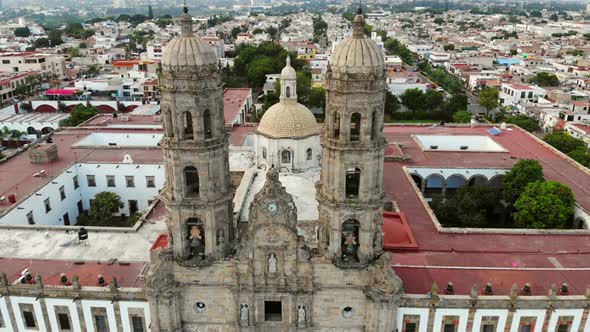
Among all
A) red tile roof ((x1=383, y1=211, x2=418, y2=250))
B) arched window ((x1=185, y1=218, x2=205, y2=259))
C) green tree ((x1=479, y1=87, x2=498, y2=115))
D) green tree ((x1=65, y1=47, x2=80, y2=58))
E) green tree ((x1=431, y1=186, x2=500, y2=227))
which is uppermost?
arched window ((x1=185, y1=218, x2=205, y2=259))

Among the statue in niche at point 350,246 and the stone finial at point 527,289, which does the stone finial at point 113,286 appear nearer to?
the statue in niche at point 350,246

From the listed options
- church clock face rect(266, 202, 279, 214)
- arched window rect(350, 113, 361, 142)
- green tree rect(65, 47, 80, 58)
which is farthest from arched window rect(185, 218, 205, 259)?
green tree rect(65, 47, 80, 58)

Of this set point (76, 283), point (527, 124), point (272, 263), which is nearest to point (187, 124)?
point (272, 263)

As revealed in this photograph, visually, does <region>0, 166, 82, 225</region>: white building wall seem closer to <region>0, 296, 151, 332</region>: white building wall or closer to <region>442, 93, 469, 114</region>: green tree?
<region>0, 296, 151, 332</region>: white building wall

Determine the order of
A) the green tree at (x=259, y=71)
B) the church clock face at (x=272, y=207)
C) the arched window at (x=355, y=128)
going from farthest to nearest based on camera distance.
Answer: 1. the green tree at (x=259, y=71)
2. the arched window at (x=355, y=128)
3. the church clock face at (x=272, y=207)

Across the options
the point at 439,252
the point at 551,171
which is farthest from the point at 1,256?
the point at 551,171

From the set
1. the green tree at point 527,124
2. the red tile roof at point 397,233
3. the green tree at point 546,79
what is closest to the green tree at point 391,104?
the green tree at point 527,124

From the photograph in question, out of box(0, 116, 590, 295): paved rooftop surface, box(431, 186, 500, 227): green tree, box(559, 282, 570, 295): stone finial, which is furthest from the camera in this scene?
box(431, 186, 500, 227): green tree
